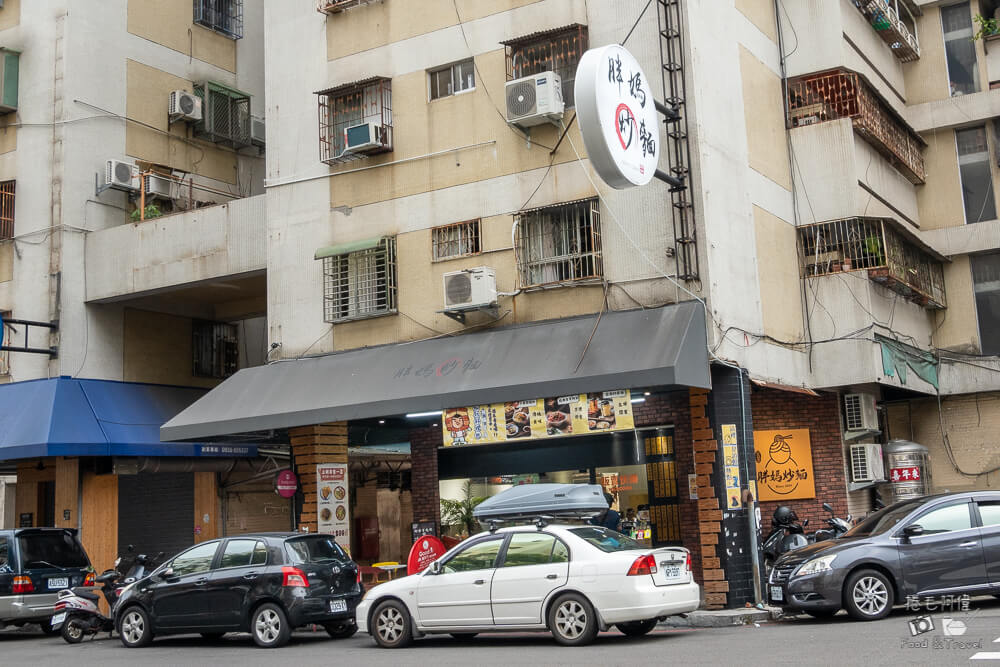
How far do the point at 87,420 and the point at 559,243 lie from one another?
34.7 feet

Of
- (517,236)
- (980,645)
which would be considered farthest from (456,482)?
(980,645)

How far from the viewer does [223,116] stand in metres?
25.2

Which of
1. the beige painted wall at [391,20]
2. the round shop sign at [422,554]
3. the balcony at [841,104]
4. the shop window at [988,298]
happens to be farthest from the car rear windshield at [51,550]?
the shop window at [988,298]

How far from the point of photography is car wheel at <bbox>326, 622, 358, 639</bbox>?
47.9 ft

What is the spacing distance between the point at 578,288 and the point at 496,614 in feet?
19.6

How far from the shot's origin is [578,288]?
53.8ft

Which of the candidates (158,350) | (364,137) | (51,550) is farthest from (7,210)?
(364,137)

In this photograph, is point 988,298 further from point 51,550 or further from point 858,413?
point 51,550

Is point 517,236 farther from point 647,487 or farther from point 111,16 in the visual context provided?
point 111,16

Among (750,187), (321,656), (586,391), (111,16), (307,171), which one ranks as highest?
(111,16)

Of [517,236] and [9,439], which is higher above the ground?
[517,236]

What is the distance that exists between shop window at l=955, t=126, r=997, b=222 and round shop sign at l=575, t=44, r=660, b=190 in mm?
10826

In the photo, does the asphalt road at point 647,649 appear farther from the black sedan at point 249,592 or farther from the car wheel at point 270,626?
the black sedan at point 249,592

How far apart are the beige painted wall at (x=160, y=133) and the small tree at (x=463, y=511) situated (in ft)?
34.2
